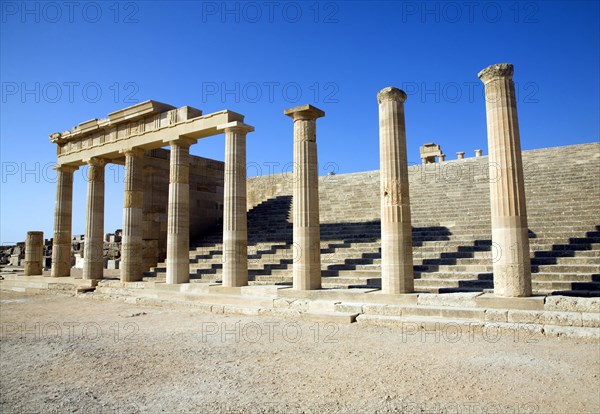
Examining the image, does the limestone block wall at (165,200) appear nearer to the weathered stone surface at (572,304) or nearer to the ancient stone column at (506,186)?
the ancient stone column at (506,186)

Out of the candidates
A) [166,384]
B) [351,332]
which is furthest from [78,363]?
[351,332]

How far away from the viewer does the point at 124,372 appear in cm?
650

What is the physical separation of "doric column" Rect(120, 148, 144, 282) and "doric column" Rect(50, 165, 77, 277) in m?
5.02

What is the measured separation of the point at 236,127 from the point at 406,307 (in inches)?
312

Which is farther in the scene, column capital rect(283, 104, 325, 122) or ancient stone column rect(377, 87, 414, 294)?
column capital rect(283, 104, 325, 122)

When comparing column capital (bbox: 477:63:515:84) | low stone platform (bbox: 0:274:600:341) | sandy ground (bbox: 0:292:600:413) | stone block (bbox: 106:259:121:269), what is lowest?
sandy ground (bbox: 0:292:600:413)

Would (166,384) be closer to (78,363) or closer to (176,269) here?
(78,363)

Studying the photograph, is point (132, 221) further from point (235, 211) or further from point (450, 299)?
point (450, 299)

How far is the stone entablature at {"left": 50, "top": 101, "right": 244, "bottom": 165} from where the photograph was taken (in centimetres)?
1451

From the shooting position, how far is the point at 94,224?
17.8 metres

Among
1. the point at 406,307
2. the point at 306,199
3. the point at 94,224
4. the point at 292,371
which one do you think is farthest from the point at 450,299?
the point at 94,224

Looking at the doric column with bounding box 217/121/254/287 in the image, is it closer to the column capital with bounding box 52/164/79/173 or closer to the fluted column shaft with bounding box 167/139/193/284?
the fluted column shaft with bounding box 167/139/193/284

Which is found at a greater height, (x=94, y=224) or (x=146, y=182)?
(x=146, y=182)

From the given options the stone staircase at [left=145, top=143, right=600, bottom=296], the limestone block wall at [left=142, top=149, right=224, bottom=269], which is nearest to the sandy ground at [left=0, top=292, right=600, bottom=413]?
the stone staircase at [left=145, top=143, right=600, bottom=296]
